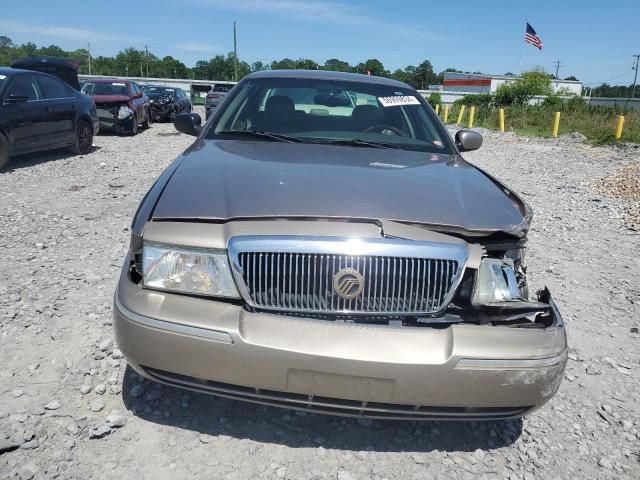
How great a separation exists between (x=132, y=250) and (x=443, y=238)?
50.1 inches

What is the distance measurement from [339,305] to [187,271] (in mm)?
612

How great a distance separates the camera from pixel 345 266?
1.94 meters

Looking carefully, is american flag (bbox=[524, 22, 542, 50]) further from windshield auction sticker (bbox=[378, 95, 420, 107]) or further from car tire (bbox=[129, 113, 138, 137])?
windshield auction sticker (bbox=[378, 95, 420, 107])

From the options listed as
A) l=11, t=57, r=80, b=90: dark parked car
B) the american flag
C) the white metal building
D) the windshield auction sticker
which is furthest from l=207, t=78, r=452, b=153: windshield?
the white metal building

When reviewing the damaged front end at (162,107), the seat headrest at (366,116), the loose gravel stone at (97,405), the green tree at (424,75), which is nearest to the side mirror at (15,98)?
the seat headrest at (366,116)

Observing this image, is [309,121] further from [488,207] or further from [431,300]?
[431,300]

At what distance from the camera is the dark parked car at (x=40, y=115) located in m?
7.76

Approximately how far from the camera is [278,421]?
93.7 inches

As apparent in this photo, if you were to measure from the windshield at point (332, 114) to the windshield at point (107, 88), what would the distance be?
11716 mm

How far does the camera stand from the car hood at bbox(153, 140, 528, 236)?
6.84 ft

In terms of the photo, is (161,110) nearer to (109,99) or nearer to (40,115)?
(109,99)

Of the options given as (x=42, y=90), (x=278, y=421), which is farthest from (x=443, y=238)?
(x=42, y=90)

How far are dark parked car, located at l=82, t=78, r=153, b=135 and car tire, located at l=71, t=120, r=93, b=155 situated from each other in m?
3.45

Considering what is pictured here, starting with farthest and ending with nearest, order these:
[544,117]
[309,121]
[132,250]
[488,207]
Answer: [544,117]
[309,121]
[488,207]
[132,250]
